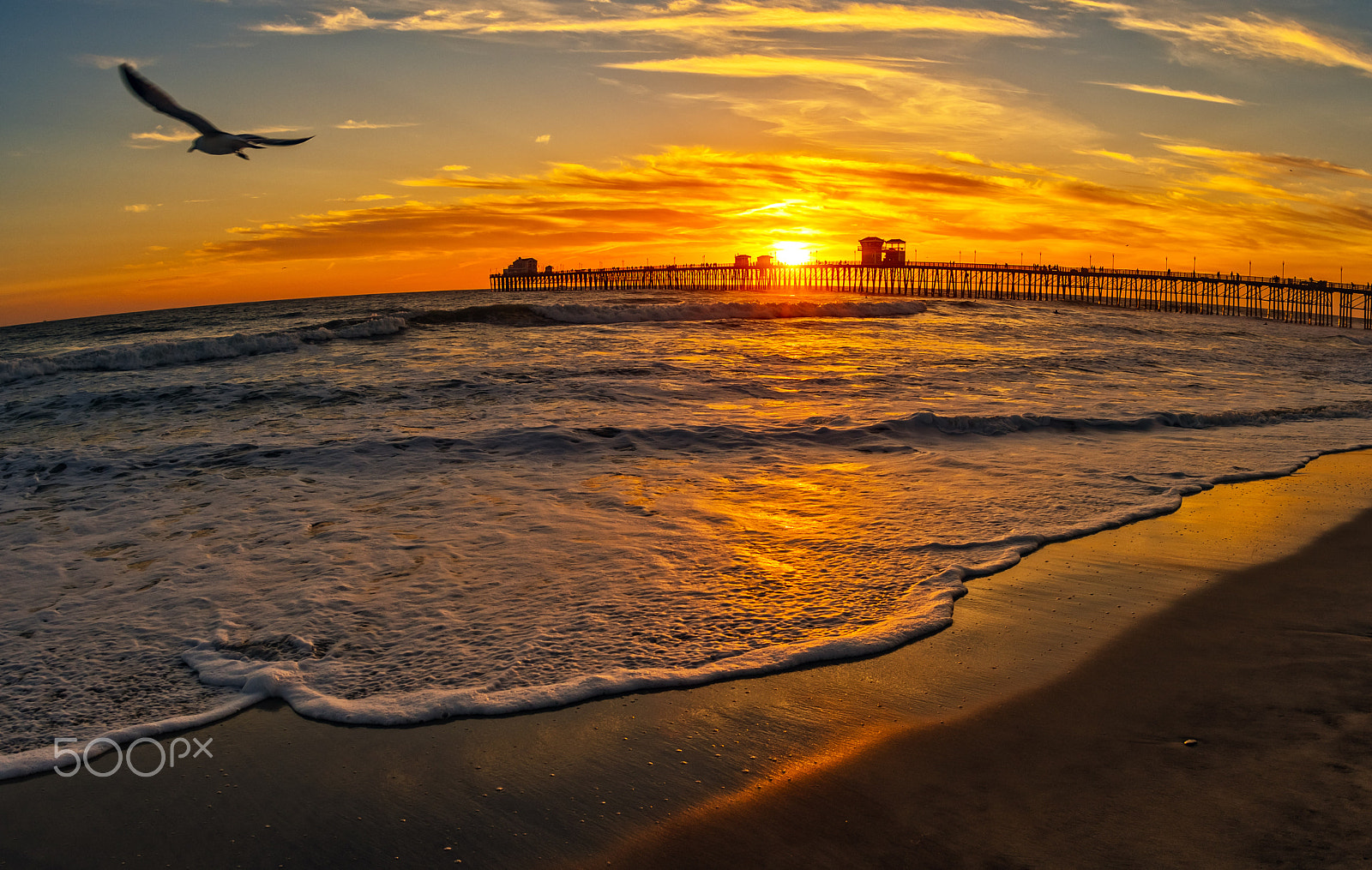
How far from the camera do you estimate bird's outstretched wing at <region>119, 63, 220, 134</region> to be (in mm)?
6918

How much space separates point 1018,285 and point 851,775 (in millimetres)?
103384

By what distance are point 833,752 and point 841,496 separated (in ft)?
14.1

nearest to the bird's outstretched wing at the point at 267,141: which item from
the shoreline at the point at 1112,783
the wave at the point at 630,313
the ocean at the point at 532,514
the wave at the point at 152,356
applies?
the ocean at the point at 532,514

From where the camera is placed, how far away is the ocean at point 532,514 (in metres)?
4.27

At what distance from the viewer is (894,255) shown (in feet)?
328

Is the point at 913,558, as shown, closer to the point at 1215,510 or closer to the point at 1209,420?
the point at 1215,510

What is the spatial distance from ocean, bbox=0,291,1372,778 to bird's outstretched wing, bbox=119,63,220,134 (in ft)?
10.9

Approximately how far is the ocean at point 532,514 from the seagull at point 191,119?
3.12m

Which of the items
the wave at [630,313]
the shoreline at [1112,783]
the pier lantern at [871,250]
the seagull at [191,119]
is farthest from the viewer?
the pier lantern at [871,250]

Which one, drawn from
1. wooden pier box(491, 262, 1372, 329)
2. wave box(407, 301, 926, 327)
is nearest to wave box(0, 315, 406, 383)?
wave box(407, 301, 926, 327)

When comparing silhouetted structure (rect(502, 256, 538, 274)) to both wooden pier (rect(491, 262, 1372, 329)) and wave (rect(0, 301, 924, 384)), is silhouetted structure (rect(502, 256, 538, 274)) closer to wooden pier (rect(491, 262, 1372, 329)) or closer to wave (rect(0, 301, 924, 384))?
wooden pier (rect(491, 262, 1372, 329))

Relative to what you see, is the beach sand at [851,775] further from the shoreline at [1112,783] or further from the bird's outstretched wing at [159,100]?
the bird's outstretched wing at [159,100]

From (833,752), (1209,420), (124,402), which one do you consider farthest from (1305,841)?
(124,402)

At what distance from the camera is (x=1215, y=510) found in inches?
279
